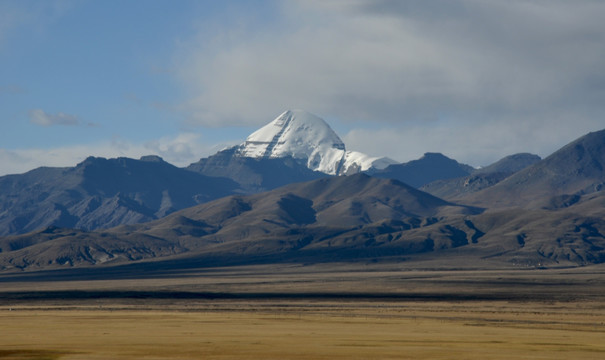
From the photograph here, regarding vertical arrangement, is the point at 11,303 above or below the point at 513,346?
above

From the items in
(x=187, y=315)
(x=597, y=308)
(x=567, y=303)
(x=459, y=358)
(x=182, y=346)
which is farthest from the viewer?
(x=567, y=303)

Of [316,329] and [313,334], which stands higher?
[316,329]

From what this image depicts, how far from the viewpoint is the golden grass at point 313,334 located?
252 ft

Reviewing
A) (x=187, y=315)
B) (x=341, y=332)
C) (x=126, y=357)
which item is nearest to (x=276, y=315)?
(x=187, y=315)

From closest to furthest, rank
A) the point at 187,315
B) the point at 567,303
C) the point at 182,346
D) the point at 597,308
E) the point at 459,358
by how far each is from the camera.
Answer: the point at 459,358 < the point at 182,346 < the point at 187,315 < the point at 597,308 < the point at 567,303

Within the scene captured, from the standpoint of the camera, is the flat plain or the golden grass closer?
the golden grass

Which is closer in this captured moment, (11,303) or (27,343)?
(27,343)

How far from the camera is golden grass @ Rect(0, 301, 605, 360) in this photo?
252ft

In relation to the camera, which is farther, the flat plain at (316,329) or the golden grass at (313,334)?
the flat plain at (316,329)

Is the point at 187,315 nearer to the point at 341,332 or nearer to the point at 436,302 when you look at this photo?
the point at 341,332

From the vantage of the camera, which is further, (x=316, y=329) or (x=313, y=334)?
(x=316, y=329)

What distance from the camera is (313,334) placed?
94.2 meters

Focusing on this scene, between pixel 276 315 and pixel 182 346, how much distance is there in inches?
2020

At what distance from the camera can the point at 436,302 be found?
170 m
